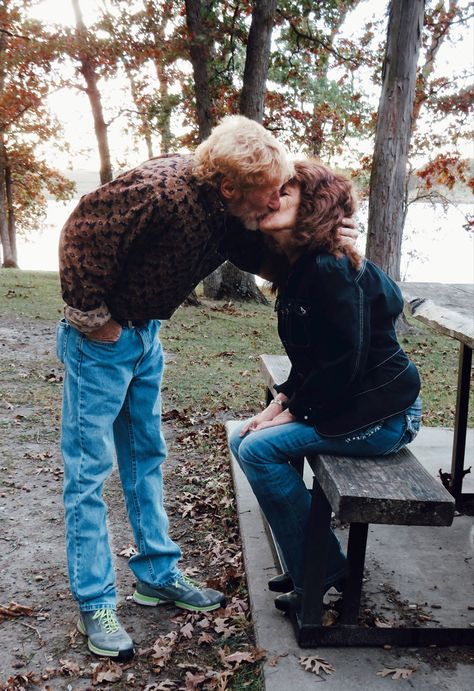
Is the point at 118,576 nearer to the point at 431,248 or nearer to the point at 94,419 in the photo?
the point at 94,419

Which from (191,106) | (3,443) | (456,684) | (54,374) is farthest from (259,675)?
(191,106)

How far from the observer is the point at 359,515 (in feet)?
7.32

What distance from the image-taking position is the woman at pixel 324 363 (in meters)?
2.46

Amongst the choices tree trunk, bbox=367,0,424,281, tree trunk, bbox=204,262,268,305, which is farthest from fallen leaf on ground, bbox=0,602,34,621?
tree trunk, bbox=204,262,268,305

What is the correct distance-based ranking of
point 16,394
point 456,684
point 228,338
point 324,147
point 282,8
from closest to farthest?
1. point 456,684
2. point 16,394
3. point 228,338
4. point 282,8
5. point 324,147

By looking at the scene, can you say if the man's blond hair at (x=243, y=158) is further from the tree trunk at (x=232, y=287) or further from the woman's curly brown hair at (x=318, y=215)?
the tree trunk at (x=232, y=287)

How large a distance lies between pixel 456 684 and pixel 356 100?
668 inches

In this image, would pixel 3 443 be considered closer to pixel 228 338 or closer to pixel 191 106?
pixel 228 338

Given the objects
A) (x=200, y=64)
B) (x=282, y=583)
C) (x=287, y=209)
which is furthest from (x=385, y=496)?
(x=200, y=64)

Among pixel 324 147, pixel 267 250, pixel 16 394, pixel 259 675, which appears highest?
pixel 324 147

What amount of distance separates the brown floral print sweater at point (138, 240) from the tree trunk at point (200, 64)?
10582mm

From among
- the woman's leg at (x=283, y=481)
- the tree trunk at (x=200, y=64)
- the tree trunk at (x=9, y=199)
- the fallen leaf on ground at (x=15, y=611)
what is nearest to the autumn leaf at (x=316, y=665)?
the woman's leg at (x=283, y=481)

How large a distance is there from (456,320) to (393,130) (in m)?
6.87

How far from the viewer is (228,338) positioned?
980cm
